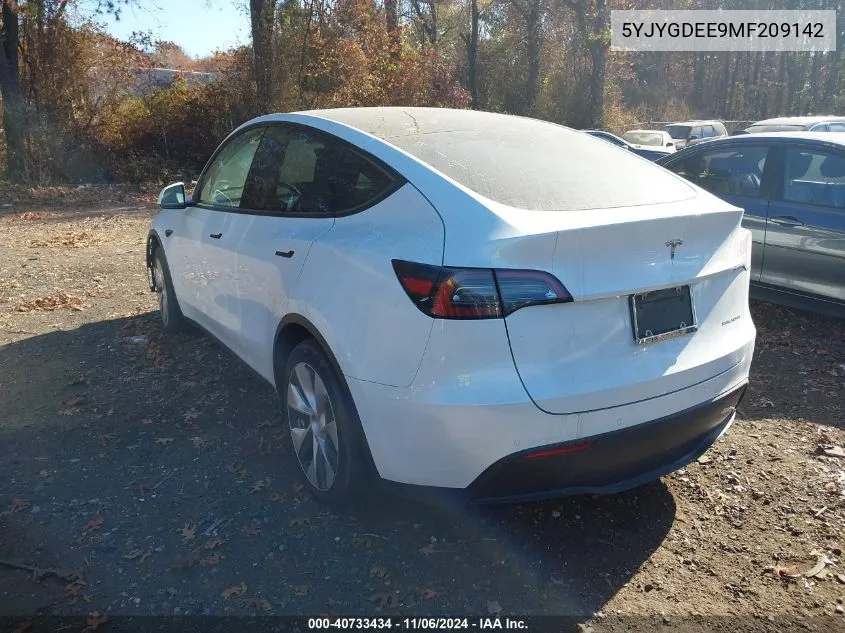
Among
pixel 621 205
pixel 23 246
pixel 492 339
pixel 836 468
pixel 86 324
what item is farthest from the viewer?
pixel 23 246

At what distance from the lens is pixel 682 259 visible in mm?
2918

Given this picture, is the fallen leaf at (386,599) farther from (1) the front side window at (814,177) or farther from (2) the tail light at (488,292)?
(1) the front side window at (814,177)

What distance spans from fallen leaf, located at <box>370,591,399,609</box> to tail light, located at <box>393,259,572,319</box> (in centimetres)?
111

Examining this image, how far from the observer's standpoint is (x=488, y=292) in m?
2.58

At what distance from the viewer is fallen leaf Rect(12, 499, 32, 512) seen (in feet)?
11.3

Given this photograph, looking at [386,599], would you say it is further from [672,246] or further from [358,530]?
[672,246]

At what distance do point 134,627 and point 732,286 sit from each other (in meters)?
2.75

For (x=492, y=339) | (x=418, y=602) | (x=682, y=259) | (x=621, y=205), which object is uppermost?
(x=621, y=205)

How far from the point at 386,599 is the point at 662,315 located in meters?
1.52

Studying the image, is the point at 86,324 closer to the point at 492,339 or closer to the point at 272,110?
the point at 492,339

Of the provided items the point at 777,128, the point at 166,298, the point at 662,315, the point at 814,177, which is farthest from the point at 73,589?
the point at 777,128

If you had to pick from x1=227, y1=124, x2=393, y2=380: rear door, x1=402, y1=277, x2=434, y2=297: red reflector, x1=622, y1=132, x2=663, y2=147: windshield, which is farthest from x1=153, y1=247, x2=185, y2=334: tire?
x1=622, y1=132, x2=663, y2=147: windshield

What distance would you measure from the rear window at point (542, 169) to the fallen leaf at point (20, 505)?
2430 mm

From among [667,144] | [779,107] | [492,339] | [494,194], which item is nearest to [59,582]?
[492,339]
